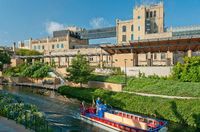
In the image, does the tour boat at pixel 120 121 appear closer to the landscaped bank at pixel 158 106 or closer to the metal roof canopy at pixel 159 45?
the landscaped bank at pixel 158 106

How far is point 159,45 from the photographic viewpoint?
49.4m

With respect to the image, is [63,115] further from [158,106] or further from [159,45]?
[159,45]

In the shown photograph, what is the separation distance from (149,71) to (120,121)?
74.8 ft

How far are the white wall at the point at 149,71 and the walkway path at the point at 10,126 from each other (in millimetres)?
31888

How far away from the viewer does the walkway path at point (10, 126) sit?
54.1ft

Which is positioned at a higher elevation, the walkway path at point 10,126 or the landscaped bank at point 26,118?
the landscaped bank at point 26,118

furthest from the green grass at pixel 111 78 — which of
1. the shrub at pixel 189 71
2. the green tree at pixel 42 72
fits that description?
the green tree at pixel 42 72

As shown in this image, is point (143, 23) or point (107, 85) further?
point (143, 23)

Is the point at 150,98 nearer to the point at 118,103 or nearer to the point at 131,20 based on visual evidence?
the point at 118,103

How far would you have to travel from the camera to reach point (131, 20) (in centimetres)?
Answer: 8769

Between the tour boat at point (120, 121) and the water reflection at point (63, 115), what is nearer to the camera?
the tour boat at point (120, 121)

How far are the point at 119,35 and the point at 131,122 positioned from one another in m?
68.1

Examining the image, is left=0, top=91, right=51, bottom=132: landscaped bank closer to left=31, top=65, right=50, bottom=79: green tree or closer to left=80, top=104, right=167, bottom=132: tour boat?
left=80, top=104, right=167, bottom=132: tour boat

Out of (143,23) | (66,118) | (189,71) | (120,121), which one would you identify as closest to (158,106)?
(120,121)
